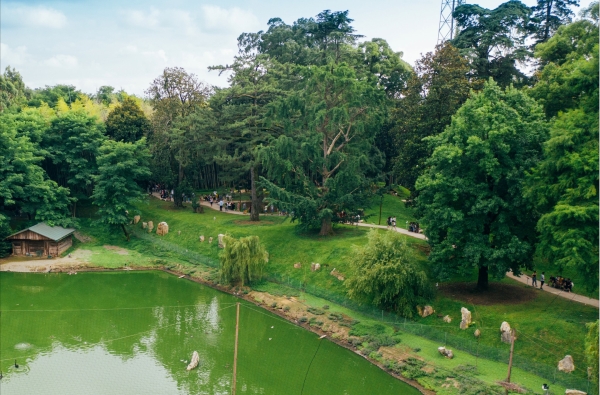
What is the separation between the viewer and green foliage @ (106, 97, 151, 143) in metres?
51.2

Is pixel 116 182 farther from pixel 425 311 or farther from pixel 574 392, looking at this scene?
pixel 574 392

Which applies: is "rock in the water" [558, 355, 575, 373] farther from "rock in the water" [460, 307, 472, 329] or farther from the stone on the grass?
"rock in the water" [460, 307, 472, 329]

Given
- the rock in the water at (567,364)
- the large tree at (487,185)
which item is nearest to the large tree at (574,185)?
the large tree at (487,185)

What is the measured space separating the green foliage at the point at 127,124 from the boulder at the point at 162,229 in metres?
10.9

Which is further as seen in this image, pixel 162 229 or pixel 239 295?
pixel 162 229

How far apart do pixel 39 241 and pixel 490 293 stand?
1315 inches

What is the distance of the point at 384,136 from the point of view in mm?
54125

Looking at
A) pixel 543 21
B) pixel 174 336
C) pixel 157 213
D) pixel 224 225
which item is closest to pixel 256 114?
pixel 224 225

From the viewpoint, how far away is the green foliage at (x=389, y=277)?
26.9 m

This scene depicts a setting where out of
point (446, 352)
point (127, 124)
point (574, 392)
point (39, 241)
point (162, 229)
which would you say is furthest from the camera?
point (127, 124)

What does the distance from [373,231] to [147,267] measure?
1968 centimetres

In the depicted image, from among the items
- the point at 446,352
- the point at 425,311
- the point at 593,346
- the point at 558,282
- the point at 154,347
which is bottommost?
the point at 154,347

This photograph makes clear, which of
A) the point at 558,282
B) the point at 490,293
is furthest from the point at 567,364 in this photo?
the point at 558,282

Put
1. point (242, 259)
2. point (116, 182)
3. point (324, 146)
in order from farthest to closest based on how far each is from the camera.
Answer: point (116, 182) < point (324, 146) < point (242, 259)
